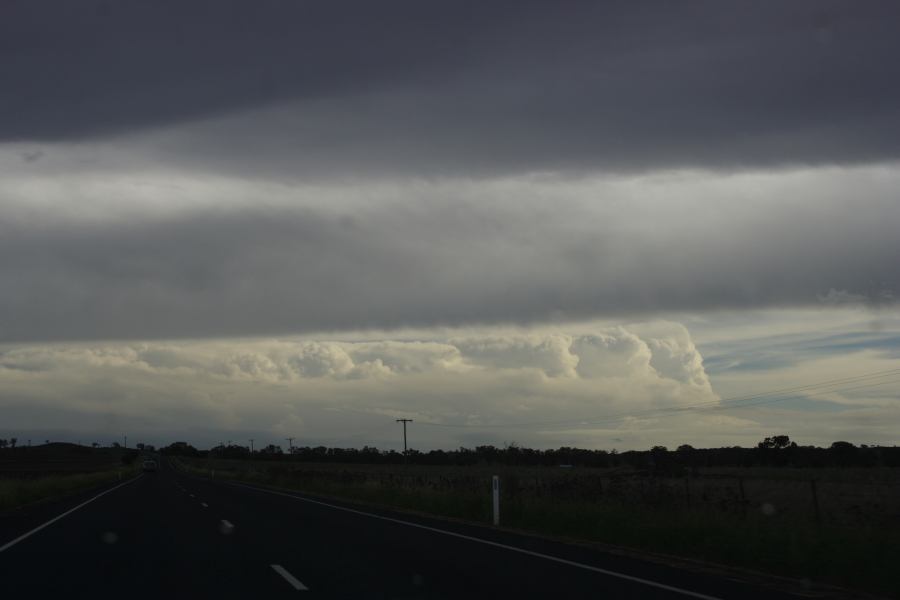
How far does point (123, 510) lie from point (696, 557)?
20.6m

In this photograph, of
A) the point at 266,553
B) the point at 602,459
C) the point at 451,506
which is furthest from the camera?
the point at 602,459

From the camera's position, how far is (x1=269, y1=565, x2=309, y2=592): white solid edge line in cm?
1199

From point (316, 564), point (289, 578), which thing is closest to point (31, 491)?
point (316, 564)

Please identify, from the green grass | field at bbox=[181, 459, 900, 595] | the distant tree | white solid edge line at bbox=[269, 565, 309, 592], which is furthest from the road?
the distant tree

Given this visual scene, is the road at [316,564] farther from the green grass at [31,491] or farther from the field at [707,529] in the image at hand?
the green grass at [31,491]

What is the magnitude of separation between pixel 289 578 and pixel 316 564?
174 centimetres

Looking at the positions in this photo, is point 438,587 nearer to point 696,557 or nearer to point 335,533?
point 696,557

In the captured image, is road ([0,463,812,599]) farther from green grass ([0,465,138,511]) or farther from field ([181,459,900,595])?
green grass ([0,465,138,511])

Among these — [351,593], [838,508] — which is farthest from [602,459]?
[351,593]

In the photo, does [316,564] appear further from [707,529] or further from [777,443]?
[777,443]

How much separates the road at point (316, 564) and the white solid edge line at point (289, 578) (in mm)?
16

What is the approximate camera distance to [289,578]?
507 inches

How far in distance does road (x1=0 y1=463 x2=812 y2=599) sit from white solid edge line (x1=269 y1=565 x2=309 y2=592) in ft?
0.05

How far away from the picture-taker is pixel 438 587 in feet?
39.7
